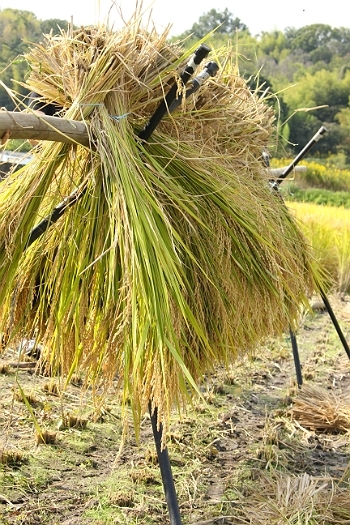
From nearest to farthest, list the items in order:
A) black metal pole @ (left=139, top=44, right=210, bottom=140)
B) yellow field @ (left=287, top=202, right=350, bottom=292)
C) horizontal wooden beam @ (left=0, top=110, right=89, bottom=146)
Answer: horizontal wooden beam @ (left=0, top=110, right=89, bottom=146) < black metal pole @ (left=139, top=44, right=210, bottom=140) < yellow field @ (left=287, top=202, right=350, bottom=292)

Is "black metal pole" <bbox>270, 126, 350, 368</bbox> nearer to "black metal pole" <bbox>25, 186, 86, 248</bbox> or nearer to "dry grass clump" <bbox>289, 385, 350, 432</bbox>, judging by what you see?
"dry grass clump" <bbox>289, 385, 350, 432</bbox>

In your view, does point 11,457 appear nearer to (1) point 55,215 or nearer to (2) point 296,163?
(1) point 55,215

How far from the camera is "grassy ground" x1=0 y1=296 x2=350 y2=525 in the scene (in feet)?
7.18

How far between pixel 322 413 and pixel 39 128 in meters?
2.42

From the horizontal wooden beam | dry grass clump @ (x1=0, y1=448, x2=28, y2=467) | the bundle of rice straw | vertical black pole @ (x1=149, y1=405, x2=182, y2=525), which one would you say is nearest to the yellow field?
dry grass clump @ (x1=0, y1=448, x2=28, y2=467)

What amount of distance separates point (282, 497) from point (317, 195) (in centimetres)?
1937

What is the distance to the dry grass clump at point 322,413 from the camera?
3244mm

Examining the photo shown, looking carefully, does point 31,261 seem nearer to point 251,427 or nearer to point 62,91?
point 62,91

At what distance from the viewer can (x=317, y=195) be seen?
20.8 meters

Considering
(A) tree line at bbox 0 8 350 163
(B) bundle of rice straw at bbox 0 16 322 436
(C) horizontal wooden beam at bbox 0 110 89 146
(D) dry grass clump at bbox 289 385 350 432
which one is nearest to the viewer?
(C) horizontal wooden beam at bbox 0 110 89 146

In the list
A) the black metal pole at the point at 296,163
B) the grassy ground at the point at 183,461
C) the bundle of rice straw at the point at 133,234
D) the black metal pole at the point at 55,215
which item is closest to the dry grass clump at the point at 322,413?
the grassy ground at the point at 183,461

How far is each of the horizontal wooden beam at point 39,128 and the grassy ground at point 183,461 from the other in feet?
2.26

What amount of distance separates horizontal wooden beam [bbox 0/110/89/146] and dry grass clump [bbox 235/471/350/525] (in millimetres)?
1448

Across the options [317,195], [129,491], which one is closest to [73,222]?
[129,491]
